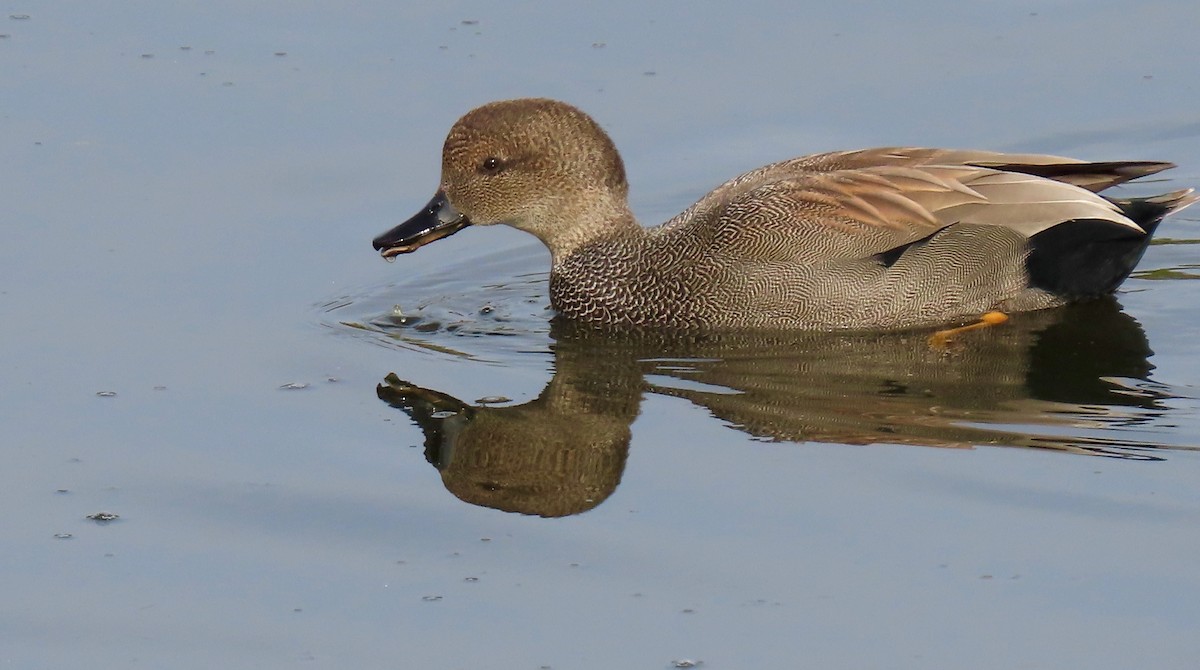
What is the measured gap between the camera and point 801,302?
8758mm

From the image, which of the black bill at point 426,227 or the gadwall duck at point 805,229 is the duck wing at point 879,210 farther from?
the black bill at point 426,227

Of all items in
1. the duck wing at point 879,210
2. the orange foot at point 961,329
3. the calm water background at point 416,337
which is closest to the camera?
the calm water background at point 416,337

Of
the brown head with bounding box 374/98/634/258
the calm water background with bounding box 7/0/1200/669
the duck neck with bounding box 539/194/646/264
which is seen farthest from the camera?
the duck neck with bounding box 539/194/646/264

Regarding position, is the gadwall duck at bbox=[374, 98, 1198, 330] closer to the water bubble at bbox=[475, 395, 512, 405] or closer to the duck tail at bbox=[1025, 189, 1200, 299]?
the duck tail at bbox=[1025, 189, 1200, 299]

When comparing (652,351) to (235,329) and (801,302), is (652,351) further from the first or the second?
(235,329)

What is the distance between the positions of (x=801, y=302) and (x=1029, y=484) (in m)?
2.00

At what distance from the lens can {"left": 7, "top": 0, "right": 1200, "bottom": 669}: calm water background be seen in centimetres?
617

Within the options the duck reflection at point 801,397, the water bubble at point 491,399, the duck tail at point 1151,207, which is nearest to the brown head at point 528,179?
the duck reflection at point 801,397

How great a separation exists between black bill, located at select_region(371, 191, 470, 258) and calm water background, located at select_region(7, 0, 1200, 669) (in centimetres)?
37

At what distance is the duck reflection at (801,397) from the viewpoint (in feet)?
24.2

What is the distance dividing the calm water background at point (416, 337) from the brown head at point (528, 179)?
447 millimetres

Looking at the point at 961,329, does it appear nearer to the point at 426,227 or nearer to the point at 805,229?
the point at 805,229

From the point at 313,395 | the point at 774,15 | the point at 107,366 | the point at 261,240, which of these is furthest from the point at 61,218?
the point at 774,15

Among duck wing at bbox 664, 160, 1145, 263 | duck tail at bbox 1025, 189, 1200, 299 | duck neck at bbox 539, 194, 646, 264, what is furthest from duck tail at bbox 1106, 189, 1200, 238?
duck neck at bbox 539, 194, 646, 264
